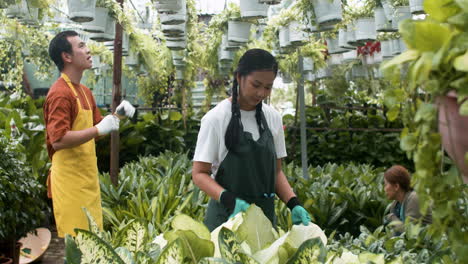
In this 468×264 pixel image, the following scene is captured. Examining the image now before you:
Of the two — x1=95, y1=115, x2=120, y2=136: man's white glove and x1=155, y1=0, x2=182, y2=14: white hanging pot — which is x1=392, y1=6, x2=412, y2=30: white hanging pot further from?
x1=95, y1=115, x2=120, y2=136: man's white glove

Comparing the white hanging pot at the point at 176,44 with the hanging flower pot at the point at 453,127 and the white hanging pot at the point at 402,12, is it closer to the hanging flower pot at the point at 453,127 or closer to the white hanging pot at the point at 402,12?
the white hanging pot at the point at 402,12

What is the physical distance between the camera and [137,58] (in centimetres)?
871

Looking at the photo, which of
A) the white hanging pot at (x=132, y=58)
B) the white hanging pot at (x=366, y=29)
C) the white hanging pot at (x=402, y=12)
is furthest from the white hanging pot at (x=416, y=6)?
the white hanging pot at (x=132, y=58)

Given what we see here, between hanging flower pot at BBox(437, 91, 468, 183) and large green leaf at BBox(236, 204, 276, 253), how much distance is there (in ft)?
2.63

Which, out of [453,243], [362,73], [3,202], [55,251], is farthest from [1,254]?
[362,73]

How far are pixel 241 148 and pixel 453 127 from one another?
6.20ft

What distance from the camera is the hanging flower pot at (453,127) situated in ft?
2.64

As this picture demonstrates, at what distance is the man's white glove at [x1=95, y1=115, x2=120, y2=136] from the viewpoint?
3.61 m

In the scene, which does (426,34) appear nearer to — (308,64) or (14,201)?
(14,201)

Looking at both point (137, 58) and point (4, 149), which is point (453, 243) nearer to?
point (4, 149)

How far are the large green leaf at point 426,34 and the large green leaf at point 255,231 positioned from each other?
84 centimetres

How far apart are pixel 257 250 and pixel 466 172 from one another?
2.62 ft

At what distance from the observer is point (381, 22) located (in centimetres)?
479

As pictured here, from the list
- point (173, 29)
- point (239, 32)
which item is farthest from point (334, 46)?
point (173, 29)
